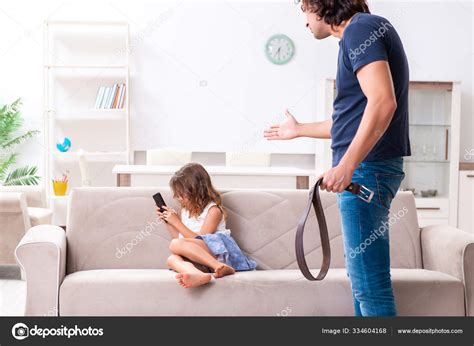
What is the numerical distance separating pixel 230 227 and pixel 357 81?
1313 mm

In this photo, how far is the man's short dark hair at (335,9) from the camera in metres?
1.74

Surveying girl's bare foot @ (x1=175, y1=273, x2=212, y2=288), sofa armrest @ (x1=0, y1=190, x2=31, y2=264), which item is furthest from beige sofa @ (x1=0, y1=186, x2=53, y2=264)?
girl's bare foot @ (x1=175, y1=273, x2=212, y2=288)

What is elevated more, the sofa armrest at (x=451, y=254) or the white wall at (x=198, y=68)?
the white wall at (x=198, y=68)

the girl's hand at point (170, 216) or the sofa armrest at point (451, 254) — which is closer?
the sofa armrest at point (451, 254)

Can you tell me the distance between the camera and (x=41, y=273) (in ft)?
7.93

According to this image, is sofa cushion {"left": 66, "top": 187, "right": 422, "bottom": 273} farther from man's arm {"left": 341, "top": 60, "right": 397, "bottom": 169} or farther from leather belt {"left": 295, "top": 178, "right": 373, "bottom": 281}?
man's arm {"left": 341, "top": 60, "right": 397, "bottom": 169}

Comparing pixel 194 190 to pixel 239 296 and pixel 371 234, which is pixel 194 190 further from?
pixel 371 234

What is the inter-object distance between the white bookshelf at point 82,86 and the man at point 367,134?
13.8ft

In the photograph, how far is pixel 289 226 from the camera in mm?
2887

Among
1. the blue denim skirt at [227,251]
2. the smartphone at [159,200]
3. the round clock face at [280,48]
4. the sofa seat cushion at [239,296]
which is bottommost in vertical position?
the sofa seat cushion at [239,296]

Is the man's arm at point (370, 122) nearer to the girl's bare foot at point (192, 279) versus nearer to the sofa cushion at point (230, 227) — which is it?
the girl's bare foot at point (192, 279)

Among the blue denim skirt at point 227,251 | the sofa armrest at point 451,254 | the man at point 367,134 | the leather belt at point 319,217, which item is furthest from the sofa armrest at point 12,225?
the man at point 367,134
